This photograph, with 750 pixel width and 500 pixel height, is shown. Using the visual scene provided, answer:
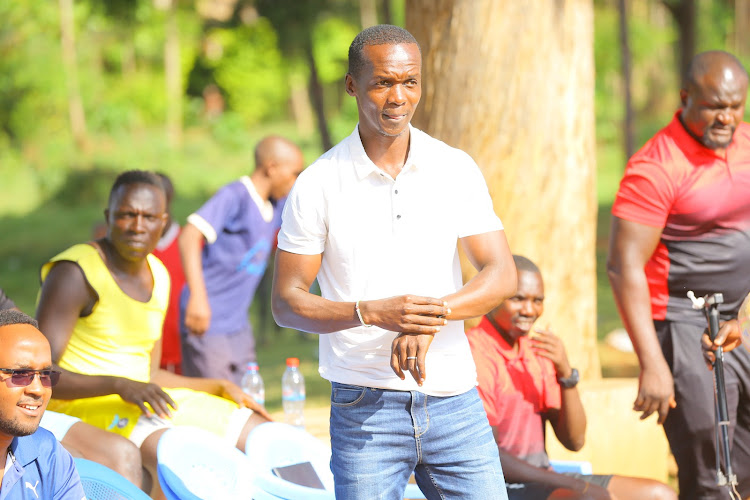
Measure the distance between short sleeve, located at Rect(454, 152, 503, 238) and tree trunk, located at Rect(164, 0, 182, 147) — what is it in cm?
2520

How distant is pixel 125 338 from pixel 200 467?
82 centimetres

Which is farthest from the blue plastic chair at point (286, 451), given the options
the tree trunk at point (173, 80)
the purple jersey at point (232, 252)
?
the tree trunk at point (173, 80)

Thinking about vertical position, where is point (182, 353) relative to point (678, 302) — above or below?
below

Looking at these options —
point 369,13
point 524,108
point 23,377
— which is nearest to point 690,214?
point 524,108

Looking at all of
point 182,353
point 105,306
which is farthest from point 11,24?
point 105,306

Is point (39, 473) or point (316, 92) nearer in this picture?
point (39, 473)

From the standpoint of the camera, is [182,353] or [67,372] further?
[182,353]

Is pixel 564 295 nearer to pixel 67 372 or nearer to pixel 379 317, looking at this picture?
pixel 67 372

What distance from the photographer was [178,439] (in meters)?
4.01

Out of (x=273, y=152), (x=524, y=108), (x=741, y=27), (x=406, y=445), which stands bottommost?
(x=406, y=445)

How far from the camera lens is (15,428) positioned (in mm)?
2969

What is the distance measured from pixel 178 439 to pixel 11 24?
22.9 metres

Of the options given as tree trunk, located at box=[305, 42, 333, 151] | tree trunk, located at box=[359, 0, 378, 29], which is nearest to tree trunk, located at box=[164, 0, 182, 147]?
tree trunk, located at box=[359, 0, 378, 29]

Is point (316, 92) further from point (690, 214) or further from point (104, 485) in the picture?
point (104, 485)
